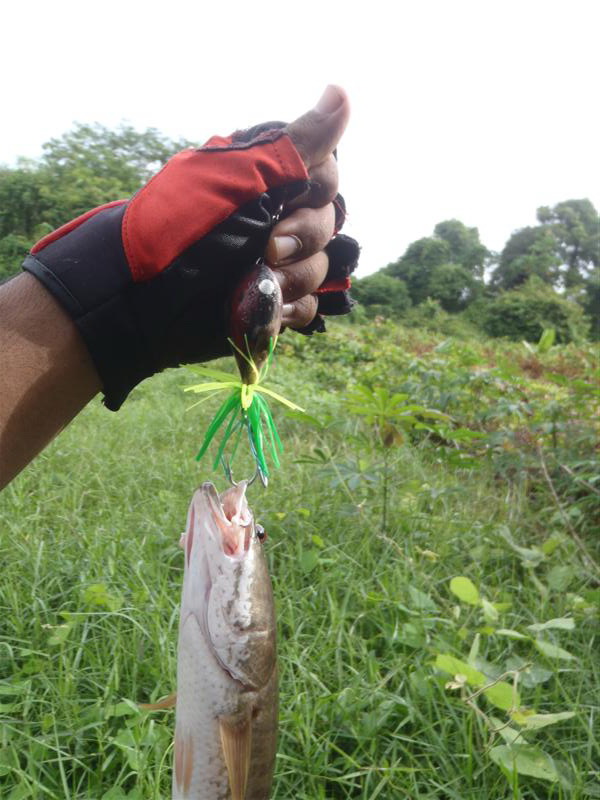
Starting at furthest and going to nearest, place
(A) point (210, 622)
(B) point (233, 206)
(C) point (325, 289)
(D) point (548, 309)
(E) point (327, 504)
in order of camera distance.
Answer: (D) point (548, 309) → (E) point (327, 504) → (C) point (325, 289) → (B) point (233, 206) → (A) point (210, 622)

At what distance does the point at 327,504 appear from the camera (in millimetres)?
3072

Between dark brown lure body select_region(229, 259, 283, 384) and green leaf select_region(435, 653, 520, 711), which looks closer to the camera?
dark brown lure body select_region(229, 259, 283, 384)

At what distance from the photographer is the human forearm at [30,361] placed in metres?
1.30

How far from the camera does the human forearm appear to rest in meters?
1.30

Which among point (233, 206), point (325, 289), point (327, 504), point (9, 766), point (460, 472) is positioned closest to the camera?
point (233, 206)

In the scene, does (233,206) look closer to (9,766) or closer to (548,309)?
(9,766)

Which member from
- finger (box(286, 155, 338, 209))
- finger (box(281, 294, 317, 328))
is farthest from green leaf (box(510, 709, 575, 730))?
finger (box(286, 155, 338, 209))

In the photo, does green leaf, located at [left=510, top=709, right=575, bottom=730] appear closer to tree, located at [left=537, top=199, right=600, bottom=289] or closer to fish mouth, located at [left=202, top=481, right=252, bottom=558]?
fish mouth, located at [left=202, top=481, right=252, bottom=558]

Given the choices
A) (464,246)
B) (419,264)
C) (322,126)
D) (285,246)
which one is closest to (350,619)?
(285,246)

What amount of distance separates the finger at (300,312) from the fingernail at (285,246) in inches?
7.2

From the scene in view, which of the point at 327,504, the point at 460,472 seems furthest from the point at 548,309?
the point at 327,504

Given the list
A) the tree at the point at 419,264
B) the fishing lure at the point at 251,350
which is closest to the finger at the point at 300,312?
the fishing lure at the point at 251,350

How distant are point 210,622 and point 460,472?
10.8 ft

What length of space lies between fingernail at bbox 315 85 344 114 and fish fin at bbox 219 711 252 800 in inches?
47.5
